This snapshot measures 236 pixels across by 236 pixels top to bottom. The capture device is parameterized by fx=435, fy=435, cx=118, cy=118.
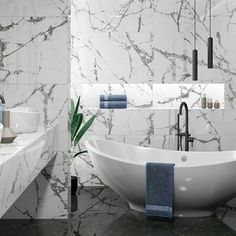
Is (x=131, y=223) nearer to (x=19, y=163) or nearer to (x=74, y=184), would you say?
(x=74, y=184)

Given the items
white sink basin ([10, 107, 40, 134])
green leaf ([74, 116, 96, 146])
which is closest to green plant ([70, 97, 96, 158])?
Result: green leaf ([74, 116, 96, 146])

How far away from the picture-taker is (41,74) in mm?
3746

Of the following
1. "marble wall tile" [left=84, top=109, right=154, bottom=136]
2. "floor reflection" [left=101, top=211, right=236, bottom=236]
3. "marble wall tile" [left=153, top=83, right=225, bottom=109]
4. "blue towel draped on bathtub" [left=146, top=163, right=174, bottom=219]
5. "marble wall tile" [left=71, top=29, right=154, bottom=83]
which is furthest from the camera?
"marble wall tile" [left=153, top=83, right=225, bottom=109]

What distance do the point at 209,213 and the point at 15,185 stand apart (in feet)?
7.97

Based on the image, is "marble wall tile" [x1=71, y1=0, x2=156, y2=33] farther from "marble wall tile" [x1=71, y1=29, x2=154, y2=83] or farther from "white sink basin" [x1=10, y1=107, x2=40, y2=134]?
"white sink basin" [x1=10, y1=107, x2=40, y2=134]

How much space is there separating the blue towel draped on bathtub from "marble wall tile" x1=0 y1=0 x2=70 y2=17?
60.6 inches

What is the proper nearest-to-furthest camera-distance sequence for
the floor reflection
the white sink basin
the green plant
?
the white sink basin
the floor reflection
the green plant

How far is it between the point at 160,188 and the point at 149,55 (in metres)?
2.02

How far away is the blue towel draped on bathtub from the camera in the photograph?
3777 millimetres

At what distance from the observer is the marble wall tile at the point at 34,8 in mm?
3662

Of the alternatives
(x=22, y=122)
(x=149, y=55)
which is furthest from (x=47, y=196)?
(x=149, y=55)

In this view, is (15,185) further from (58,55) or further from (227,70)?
(227,70)

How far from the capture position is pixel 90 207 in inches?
170

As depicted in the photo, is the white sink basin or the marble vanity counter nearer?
the marble vanity counter
